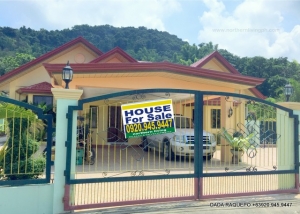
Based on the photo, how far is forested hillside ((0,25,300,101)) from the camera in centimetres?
4691

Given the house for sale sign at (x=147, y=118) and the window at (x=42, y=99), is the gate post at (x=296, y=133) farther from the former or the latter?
the window at (x=42, y=99)

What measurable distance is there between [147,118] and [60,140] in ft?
5.29

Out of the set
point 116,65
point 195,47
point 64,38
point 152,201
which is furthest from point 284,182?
point 64,38

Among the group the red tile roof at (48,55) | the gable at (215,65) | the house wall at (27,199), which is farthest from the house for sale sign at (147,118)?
the gable at (215,65)

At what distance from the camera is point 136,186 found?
18.5 ft

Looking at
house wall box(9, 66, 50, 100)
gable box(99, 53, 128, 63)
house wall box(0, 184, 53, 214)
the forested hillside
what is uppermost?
the forested hillside

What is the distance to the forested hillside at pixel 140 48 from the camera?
46906 millimetres

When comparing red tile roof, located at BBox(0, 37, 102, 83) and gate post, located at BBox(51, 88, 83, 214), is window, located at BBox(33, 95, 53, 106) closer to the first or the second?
red tile roof, located at BBox(0, 37, 102, 83)

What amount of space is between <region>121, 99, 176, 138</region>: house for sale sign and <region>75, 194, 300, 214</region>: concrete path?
1.32 metres

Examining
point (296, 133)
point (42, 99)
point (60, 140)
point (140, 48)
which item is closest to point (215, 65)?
point (42, 99)

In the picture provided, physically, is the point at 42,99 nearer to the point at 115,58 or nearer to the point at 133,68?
the point at 115,58

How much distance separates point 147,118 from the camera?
18.3ft

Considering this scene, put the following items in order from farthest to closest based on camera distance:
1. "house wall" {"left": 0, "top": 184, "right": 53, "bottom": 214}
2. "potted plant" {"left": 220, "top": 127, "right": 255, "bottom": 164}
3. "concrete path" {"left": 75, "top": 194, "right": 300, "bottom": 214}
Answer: "potted plant" {"left": 220, "top": 127, "right": 255, "bottom": 164} → "concrete path" {"left": 75, "top": 194, "right": 300, "bottom": 214} → "house wall" {"left": 0, "top": 184, "right": 53, "bottom": 214}

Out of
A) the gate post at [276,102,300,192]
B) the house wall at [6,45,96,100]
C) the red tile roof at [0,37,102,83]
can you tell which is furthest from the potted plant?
the house wall at [6,45,96,100]
